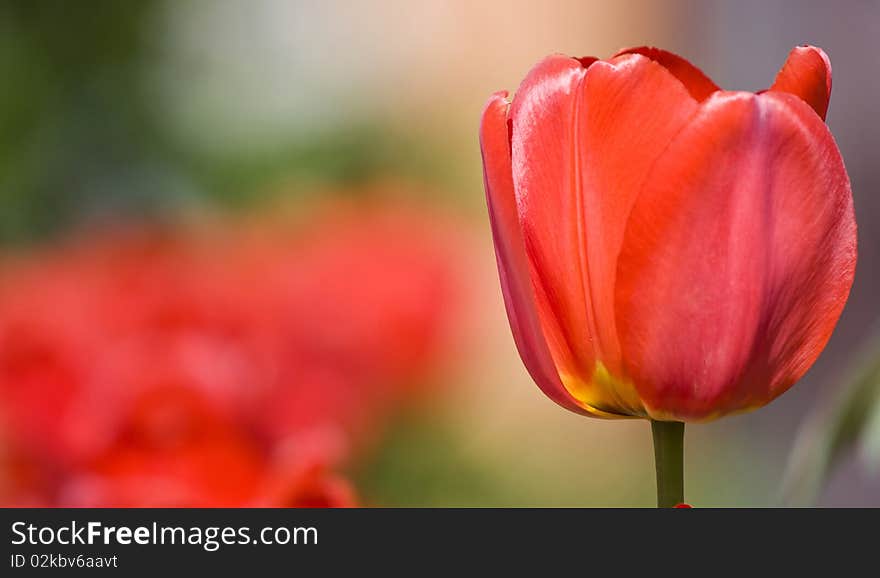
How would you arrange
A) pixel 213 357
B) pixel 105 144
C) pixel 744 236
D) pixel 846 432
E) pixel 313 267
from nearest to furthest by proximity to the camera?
pixel 744 236 → pixel 846 432 → pixel 213 357 → pixel 313 267 → pixel 105 144

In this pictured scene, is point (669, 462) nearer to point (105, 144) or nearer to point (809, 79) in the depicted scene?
point (809, 79)

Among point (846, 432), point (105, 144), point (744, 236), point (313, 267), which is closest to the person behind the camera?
point (744, 236)

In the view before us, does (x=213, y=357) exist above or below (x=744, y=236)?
above

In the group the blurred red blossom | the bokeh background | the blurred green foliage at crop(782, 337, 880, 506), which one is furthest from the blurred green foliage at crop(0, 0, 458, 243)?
the blurred green foliage at crop(782, 337, 880, 506)

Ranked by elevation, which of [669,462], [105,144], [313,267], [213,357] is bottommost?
[669,462]

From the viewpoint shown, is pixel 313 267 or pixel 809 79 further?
pixel 313 267

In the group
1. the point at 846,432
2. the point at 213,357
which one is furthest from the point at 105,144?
the point at 846,432
